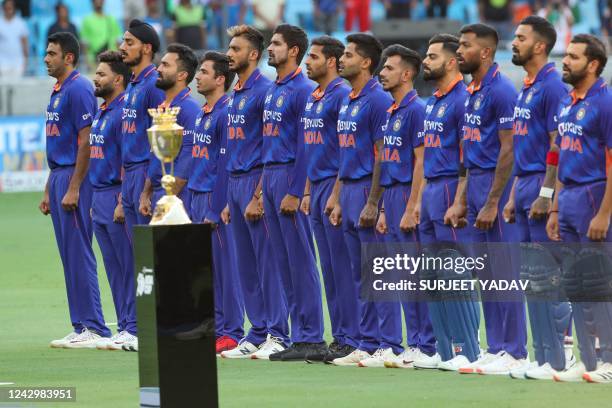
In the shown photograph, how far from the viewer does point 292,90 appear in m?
12.9

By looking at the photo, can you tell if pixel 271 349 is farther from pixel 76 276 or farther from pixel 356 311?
pixel 76 276

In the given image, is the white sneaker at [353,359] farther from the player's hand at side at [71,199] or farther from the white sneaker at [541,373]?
the player's hand at side at [71,199]

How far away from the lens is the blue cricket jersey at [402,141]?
11.9m

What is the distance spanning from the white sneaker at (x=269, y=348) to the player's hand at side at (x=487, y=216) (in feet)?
7.72

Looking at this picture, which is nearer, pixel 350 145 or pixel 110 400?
pixel 110 400

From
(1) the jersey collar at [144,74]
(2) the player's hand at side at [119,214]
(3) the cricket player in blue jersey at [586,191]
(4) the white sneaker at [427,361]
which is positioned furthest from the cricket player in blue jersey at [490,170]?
(2) the player's hand at side at [119,214]

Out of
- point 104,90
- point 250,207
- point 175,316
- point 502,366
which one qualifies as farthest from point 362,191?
point 175,316

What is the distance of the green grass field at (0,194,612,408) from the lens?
9844mm

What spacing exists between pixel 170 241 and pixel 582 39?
11.7 ft

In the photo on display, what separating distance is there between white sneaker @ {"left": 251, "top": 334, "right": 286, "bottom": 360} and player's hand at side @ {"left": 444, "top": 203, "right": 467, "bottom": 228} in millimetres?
2142

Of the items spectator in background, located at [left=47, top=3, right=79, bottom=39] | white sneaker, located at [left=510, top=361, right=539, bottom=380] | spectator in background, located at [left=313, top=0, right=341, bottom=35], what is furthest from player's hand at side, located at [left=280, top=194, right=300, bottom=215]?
spectator in background, located at [left=313, top=0, right=341, bottom=35]

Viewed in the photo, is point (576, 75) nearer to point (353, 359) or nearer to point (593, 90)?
point (593, 90)

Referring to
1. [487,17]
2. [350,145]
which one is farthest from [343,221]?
[487,17]

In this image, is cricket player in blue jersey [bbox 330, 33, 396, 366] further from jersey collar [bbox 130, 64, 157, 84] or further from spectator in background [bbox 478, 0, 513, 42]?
spectator in background [bbox 478, 0, 513, 42]
